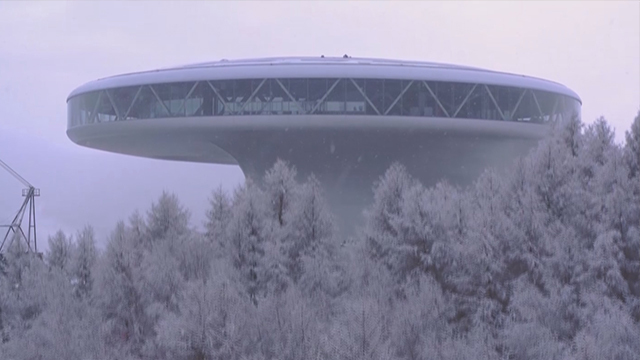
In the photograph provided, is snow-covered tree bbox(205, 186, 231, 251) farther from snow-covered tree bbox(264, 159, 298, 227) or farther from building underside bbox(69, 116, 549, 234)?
building underside bbox(69, 116, 549, 234)

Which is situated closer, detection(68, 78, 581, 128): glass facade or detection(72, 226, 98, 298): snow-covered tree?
detection(72, 226, 98, 298): snow-covered tree

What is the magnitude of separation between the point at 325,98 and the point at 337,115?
71 cm

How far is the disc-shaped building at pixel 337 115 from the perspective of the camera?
1324 inches

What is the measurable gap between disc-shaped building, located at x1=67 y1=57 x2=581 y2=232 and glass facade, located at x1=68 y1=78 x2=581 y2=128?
3 cm

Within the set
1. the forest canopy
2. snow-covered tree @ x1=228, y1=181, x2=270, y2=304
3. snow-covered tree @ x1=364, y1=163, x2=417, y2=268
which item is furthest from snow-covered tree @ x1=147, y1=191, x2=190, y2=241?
snow-covered tree @ x1=364, y1=163, x2=417, y2=268

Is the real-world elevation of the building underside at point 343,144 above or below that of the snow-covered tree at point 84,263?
above

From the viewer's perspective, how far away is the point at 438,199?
25031mm

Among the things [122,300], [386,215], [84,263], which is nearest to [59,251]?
[84,263]

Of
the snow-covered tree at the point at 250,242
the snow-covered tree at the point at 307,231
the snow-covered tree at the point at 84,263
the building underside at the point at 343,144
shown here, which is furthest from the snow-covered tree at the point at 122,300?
the building underside at the point at 343,144

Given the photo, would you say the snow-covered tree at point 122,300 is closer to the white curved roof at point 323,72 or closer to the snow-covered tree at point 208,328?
the snow-covered tree at point 208,328

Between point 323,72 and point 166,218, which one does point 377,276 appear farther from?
point 323,72

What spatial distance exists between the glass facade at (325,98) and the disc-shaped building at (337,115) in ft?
0.11

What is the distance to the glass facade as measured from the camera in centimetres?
3356

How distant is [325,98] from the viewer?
3369cm
